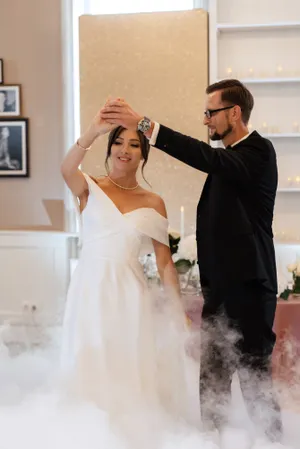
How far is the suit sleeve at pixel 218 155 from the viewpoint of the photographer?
1.60m

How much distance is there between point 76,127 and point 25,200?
62cm

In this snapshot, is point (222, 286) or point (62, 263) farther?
point (62, 263)

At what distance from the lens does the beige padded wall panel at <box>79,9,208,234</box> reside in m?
3.37

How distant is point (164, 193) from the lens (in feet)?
11.3

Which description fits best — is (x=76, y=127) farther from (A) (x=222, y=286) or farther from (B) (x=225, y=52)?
(A) (x=222, y=286)

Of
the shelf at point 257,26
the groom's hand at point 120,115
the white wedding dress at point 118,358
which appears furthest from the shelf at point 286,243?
the groom's hand at point 120,115

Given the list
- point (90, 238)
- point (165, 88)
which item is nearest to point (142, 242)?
point (90, 238)

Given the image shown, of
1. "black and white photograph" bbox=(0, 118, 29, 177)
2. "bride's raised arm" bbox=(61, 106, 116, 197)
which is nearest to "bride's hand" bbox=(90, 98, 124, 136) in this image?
"bride's raised arm" bbox=(61, 106, 116, 197)

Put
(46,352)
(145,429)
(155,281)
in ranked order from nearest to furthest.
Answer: (145,429)
(46,352)
(155,281)

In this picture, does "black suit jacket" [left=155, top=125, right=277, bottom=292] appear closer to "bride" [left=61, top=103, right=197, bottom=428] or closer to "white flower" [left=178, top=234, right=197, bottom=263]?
"bride" [left=61, top=103, right=197, bottom=428]

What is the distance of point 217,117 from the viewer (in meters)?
1.79

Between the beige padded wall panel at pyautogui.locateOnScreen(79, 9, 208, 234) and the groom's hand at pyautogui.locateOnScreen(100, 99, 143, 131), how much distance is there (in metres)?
1.75

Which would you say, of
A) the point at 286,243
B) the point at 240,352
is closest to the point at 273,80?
the point at 286,243

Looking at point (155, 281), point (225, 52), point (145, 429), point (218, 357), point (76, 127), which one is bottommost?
point (145, 429)
